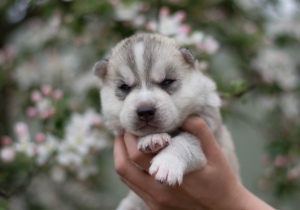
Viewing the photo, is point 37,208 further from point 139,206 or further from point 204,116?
point 204,116

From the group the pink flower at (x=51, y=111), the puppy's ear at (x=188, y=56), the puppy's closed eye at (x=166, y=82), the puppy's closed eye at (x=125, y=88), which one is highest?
the puppy's ear at (x=188, y=56)

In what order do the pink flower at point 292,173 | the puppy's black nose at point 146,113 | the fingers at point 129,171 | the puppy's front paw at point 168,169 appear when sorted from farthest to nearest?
the pink flower at point 292,173 < the fingers at point 129,171 < the puppy's black nose at point 146,113 < the puppy's front paw at point 168,169

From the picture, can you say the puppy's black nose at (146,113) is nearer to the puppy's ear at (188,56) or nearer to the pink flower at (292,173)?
the puppy's ear at (188,56)

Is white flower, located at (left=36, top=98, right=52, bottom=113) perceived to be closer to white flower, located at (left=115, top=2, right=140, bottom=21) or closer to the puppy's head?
the puppy's head

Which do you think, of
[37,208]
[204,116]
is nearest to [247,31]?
[204,116]

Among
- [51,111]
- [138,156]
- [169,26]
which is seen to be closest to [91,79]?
[51,111]

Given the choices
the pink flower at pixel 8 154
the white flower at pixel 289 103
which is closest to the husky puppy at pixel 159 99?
the pink flower at pixel 8 154

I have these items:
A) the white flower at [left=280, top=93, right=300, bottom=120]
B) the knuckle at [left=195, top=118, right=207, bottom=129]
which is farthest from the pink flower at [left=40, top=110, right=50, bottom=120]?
the white flower at [left=280, top=93, right=300, bottom=120]

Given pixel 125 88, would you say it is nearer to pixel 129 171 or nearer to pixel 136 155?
pixel 136 155

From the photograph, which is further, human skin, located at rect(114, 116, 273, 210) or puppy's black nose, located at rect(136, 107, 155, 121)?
human skin, located at rect(114, 116, 273, 210)
